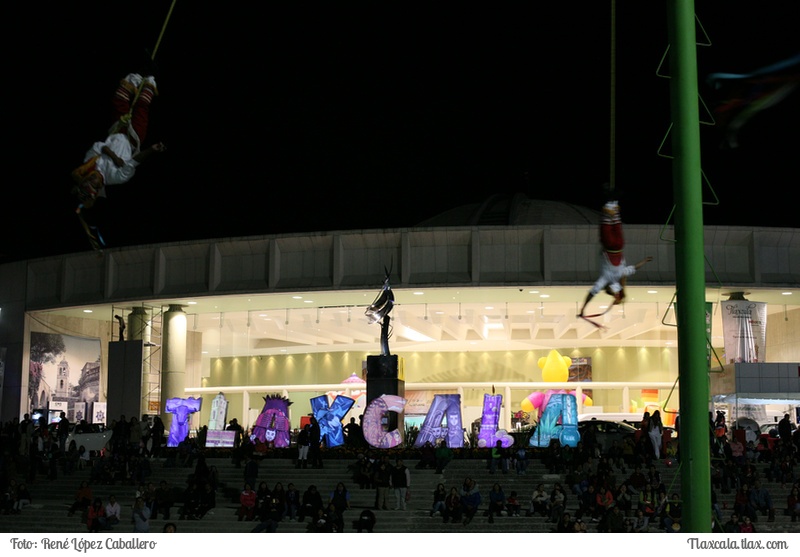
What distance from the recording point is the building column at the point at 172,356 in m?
40.8

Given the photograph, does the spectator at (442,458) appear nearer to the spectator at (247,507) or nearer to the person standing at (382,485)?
the person standing at (382,485)

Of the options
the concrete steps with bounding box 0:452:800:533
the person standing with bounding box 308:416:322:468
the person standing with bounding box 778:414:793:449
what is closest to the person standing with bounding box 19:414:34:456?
the concrete steps with bounding box 0:452:800:533

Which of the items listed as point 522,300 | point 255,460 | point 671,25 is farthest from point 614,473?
point 671,25

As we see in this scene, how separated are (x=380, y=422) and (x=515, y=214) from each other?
78.7ft

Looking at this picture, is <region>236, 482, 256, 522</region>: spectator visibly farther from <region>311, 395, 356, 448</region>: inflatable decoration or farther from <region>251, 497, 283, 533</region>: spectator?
<region>311, 395, 356, 448</region>: inflatable decoration

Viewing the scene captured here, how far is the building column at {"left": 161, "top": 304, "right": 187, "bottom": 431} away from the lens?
40.8 meters

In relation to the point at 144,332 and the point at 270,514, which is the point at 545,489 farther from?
the point at 144,332

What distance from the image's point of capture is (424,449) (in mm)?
29453

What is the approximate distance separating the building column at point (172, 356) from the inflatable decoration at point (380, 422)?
38.4ft

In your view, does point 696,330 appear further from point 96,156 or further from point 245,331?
point 245,331

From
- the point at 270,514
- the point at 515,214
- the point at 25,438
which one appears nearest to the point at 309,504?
the point at 270,514

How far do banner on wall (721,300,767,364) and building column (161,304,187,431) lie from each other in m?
21.9

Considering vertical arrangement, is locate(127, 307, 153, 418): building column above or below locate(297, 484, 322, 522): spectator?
above

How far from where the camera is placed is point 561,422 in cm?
3200
